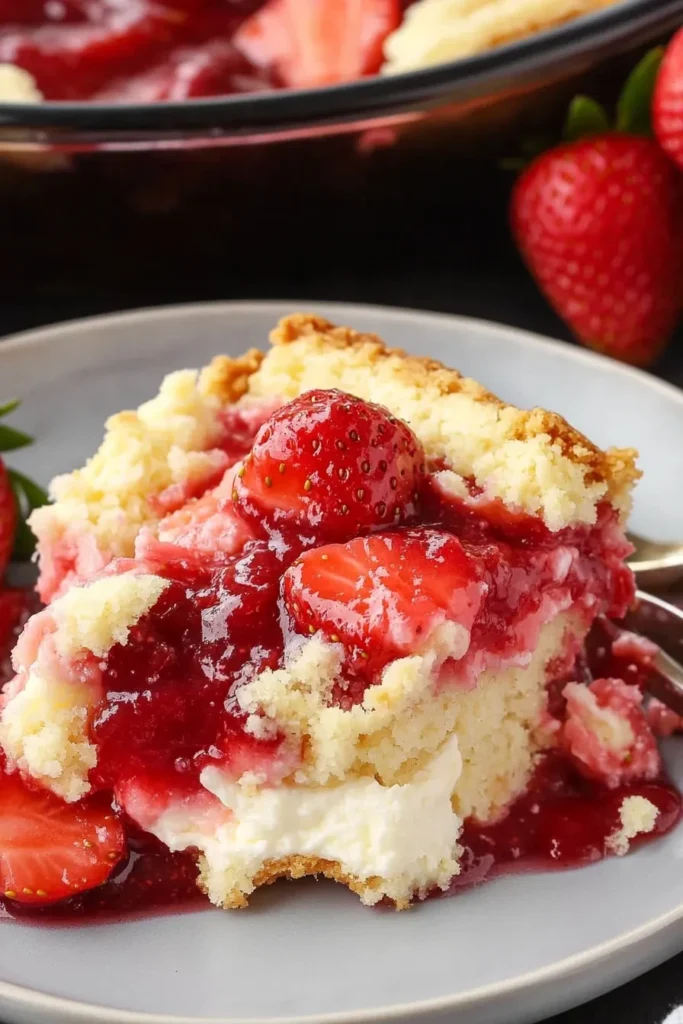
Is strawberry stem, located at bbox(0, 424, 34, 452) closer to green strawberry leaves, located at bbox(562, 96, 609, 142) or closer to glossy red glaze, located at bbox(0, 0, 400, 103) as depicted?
glossy red glaze, located at bbox(0, 0, 400, 103)

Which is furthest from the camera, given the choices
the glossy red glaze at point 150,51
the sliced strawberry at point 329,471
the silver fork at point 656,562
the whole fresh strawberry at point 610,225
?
the glossy red glaze at point 150,51

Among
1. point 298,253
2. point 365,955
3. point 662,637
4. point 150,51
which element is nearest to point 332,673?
point 365,955

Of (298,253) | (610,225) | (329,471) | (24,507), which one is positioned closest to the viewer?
(329,471)

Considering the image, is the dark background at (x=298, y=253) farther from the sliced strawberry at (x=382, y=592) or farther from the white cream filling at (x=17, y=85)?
the sliced strawberry at (x=382, y=592)

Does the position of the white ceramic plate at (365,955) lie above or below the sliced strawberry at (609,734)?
below

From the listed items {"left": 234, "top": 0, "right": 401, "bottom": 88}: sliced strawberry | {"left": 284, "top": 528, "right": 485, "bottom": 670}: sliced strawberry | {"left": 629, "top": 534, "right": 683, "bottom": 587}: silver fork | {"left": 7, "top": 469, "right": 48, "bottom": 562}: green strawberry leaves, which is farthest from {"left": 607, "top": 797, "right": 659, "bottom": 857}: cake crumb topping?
{"left": 234, "top": 0, "right": 401, "bottom": 88}: sliced strawberry

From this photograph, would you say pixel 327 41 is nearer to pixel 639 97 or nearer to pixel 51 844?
pixel 639 97

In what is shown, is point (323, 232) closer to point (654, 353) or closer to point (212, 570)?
point (654, 353)

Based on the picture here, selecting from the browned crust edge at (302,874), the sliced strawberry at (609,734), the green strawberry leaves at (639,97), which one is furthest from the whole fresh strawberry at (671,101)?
the browned crust edge at (302,874)
